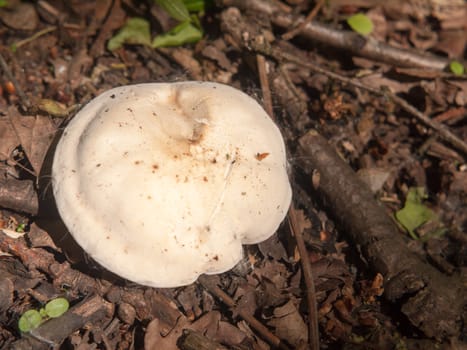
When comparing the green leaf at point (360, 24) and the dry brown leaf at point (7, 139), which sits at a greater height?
the green leaf at point (360, 24)

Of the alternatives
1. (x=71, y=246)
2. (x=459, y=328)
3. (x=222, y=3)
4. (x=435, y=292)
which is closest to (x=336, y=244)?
(x=435, y=292)

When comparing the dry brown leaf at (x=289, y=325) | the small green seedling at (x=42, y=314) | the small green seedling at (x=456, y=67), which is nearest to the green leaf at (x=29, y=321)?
the small green seedling at (x=42, y=314)

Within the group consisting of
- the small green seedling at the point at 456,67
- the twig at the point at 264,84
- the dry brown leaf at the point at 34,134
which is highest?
the small green seedling at the point at 456,67

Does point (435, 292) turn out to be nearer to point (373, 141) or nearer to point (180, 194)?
point (373, 141)

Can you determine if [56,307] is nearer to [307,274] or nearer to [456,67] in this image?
[307,274]

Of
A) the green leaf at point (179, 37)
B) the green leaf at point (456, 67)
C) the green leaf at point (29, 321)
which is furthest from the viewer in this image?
the green leaf at point (456, 67)

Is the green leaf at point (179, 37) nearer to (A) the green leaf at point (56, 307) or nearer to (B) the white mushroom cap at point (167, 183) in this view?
(B) the white mushroom cap at point (167, 183)
